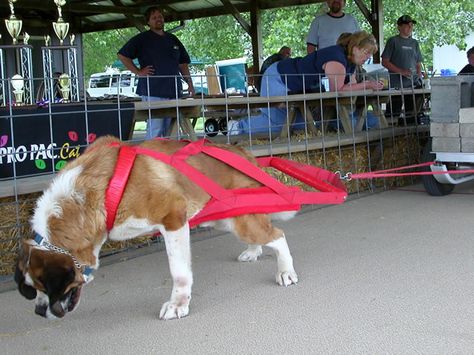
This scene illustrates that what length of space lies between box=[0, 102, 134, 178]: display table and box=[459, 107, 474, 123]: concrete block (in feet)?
10.2

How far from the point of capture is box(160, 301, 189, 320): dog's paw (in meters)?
3.50

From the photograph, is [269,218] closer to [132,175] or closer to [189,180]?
[189,180]

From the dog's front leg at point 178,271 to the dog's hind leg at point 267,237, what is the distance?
45 centimetres

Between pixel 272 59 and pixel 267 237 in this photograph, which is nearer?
pixel 267 237

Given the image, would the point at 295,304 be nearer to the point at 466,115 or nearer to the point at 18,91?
the point at 18,91

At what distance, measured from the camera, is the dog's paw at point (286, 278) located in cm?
404

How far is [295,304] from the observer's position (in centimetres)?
368

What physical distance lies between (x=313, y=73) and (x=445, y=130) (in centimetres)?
155

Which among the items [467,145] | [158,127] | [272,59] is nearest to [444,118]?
[467,145]

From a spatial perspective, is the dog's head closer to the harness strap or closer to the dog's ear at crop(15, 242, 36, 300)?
the dog's ear at crop(15, 242, 36, 300)

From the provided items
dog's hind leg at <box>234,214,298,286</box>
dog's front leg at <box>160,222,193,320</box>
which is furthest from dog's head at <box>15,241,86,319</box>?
dog's hind leg at <box>234,214,298,286</box>

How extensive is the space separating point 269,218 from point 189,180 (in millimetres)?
628

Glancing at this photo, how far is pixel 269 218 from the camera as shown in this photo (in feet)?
13.1

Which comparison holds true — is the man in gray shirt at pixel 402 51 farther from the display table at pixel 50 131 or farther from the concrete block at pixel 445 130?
the display table at pixel 50 131
